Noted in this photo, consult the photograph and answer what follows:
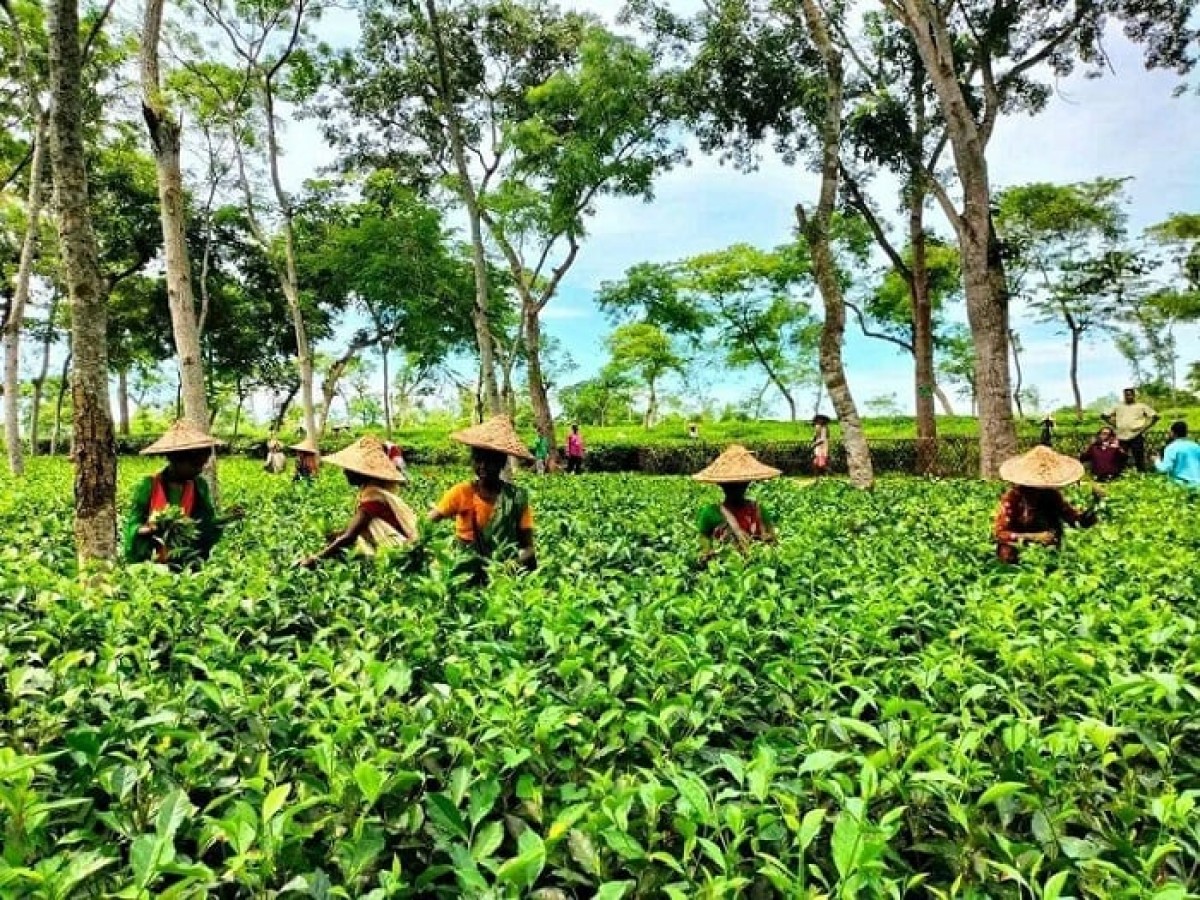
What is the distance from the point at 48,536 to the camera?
636 cm

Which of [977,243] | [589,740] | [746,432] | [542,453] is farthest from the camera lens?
[746,432]

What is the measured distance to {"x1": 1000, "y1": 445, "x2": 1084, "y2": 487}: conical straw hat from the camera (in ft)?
18.0

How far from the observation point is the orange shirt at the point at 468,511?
16.9ft

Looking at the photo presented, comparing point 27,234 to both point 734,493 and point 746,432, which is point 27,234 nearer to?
point 734,493

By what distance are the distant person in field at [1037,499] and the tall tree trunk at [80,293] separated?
5.74m

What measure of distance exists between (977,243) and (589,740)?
12.3 meters

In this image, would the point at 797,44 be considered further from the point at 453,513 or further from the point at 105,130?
the point at 105,130

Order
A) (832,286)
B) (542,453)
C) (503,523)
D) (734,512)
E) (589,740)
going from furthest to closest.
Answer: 1. (542,453)
2. (832,286)
3. (734,512)
4. (503,523)
5. (589,740)

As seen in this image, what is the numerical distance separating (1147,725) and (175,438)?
5658 millimetres

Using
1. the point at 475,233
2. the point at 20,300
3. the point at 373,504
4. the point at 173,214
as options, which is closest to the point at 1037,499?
the point at 373,504

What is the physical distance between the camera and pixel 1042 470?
5602mm

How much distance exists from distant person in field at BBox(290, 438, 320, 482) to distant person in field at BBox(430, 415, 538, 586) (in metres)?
10.6

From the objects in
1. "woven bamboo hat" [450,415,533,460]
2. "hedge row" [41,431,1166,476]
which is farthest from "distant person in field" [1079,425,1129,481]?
"woven bamboo hat" [450,415,533,460]

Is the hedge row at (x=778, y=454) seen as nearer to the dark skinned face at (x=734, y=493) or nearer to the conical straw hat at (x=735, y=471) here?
the conical straw hat at (x=735, y=471)
